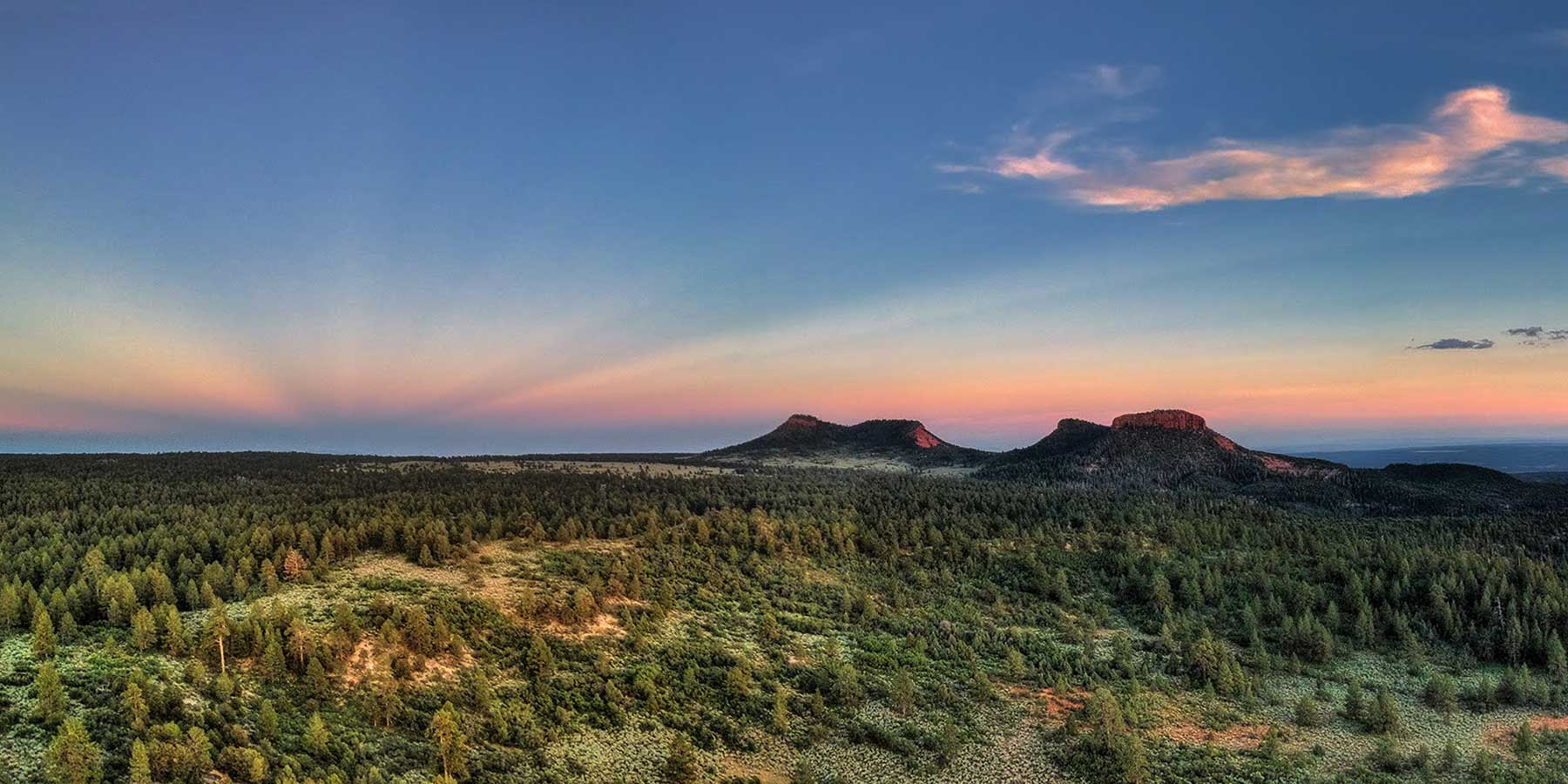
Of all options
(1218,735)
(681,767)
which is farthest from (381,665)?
(1218,735)

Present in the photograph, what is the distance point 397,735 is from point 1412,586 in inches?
4378

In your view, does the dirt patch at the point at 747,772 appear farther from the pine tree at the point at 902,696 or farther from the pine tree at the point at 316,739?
the pine tree at the point at 316,739

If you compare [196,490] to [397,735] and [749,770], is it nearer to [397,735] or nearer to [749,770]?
[397,735]

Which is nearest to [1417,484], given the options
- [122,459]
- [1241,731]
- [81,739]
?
[1241,731]

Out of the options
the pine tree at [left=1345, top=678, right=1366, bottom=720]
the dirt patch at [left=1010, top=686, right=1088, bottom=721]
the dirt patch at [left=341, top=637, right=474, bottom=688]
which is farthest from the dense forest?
the pine tree at [left=1345, top=678, right=1366, bottom=720]

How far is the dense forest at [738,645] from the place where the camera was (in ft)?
156

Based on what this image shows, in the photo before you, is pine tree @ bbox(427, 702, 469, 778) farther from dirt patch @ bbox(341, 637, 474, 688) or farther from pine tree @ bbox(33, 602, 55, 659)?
pine tree @ bbox(33, 602, 55, 659)

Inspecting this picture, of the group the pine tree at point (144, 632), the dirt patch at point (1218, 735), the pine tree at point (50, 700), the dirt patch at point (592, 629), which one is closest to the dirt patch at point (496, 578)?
the dirt patch at point (592, 629)

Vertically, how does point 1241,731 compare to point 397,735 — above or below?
below

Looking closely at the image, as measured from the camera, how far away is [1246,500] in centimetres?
15512

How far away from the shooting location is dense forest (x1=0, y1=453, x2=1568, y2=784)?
47688 millimetres

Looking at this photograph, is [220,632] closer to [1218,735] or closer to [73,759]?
[73,759]

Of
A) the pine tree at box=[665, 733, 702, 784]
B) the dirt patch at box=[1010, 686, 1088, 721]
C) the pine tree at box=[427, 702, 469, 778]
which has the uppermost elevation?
the pine tree at box=[427, 702, 469, 778]

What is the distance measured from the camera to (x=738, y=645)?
234 ft
